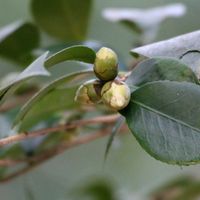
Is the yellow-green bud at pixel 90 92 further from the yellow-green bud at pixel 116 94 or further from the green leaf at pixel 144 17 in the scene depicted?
the green leaf at pixel 144 17

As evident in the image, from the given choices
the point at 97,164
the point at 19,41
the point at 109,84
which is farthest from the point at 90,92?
the point at 97,164

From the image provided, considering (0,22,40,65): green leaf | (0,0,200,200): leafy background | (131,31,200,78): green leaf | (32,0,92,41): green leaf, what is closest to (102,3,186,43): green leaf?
(32,0,92,41): green leaf

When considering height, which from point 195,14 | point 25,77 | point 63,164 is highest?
point 25,77

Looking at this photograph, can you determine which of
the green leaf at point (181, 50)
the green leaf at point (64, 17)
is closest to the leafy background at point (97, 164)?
the green leaf at point (64, 17)

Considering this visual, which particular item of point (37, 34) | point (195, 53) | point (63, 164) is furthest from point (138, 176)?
point (195, 53)

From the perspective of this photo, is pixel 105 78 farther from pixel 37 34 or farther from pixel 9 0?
pixel 9 0

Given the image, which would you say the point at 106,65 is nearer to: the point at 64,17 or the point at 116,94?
the point at 116,94
